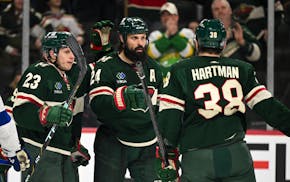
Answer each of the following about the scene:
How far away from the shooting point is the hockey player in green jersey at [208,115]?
593cm

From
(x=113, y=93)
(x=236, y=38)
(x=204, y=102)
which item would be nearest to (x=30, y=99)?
(x=113, y=93)

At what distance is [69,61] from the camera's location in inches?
266

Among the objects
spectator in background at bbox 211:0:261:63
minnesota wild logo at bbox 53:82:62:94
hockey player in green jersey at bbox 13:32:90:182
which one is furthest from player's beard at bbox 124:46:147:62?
spectator in background at bbox 211:0:261:63

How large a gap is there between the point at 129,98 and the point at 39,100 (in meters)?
0.55

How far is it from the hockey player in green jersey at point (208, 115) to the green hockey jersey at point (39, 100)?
34.7 inches

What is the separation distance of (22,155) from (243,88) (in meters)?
1.33

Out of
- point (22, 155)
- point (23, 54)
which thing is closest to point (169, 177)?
point (22, 155)

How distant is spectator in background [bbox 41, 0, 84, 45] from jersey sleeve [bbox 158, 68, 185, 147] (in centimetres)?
350

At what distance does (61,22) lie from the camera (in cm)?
949

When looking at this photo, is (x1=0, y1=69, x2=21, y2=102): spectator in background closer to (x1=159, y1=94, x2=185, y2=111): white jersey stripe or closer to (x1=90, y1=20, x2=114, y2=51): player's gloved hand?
(x1=90, y1=20, x2=114, y2=51): player's gloved hand

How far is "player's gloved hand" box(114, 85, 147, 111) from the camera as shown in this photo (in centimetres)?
650

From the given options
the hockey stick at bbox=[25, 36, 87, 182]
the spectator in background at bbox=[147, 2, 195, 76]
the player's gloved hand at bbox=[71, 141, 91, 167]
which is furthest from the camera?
the spectator in background at bbox=[147, 2, 195, 76]

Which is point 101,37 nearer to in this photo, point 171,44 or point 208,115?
point 208,115

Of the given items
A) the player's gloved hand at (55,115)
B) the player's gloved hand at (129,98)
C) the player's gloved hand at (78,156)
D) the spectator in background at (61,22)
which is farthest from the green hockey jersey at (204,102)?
the spectator in background at (61,22)
